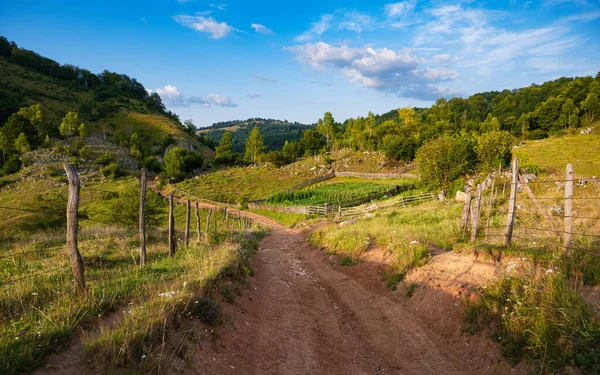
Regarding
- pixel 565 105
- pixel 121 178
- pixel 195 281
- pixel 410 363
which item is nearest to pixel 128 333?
pixel 195 281

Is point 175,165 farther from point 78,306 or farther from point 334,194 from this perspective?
point 78,306

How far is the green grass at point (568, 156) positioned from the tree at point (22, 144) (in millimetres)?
99986

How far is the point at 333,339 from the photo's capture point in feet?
25.2

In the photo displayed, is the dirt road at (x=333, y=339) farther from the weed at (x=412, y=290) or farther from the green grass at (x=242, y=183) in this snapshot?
the green grass at (x=242, y=183)

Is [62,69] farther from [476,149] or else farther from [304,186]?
[476,149]

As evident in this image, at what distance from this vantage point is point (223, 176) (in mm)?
78812

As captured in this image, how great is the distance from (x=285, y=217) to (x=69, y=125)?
283 feet

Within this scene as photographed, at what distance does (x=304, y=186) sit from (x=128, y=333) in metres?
60.3

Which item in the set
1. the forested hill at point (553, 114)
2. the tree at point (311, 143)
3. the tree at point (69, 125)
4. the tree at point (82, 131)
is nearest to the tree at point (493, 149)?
the forested hill at point (553, 114)

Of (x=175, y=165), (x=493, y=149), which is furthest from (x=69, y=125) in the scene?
(x=493, y=149)

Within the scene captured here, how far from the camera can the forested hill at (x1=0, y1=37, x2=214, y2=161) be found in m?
99.1

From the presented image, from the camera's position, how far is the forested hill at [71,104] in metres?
99.1

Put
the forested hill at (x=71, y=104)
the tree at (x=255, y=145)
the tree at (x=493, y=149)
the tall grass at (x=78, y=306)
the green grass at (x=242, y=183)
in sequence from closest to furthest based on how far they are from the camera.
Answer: the tall grass at (x=78, y=306) < the tree at (x=493, y=149) < the green grass at (x=242, y=183) < the tree at (x=255, y=145) < the forested hill at (x=71, y=104)

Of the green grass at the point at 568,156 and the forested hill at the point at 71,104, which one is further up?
the forested hill at the point at 71,104
